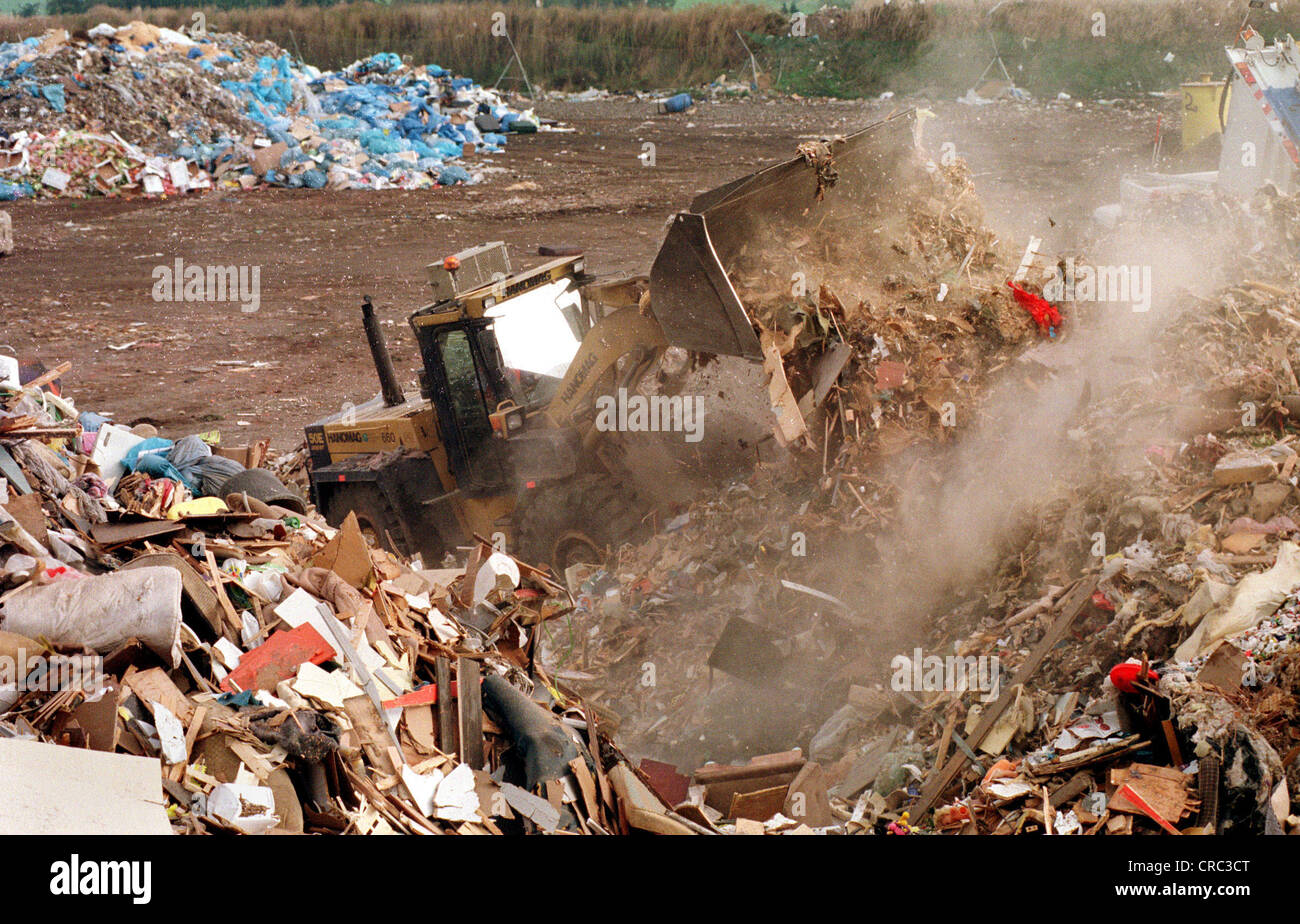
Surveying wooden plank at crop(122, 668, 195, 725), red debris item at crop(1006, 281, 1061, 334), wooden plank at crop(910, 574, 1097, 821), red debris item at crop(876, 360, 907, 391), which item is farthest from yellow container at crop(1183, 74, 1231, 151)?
wooden plank at crop(122, 668, 195, 725)

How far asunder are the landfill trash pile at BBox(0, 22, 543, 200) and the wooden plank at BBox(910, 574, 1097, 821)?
18843mm

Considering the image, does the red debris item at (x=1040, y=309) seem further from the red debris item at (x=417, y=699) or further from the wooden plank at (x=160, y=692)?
the wooden plank at (x=160, y=692)

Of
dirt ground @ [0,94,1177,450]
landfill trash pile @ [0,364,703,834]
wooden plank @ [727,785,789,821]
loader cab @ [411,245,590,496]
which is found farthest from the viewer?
dirt ground @ [0,94,1177,450]

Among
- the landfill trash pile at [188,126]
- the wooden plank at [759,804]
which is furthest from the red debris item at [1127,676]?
the landfill trash pile at [188,126]

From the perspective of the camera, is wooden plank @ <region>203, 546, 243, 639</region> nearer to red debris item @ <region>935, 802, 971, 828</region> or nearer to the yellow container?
red debris item @ <region>935, 802, 971, 828</region>

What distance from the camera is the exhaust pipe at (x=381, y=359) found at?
8.35 metres

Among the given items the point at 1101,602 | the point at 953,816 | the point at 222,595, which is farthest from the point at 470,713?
the point at 1101,602

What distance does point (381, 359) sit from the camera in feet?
29.1

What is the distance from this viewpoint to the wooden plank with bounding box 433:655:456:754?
4.87 meters

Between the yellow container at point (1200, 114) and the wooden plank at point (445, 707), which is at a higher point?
the yellow container at point (1200, 114)

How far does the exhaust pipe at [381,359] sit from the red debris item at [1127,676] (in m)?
5.69

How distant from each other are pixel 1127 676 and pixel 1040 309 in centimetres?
343
